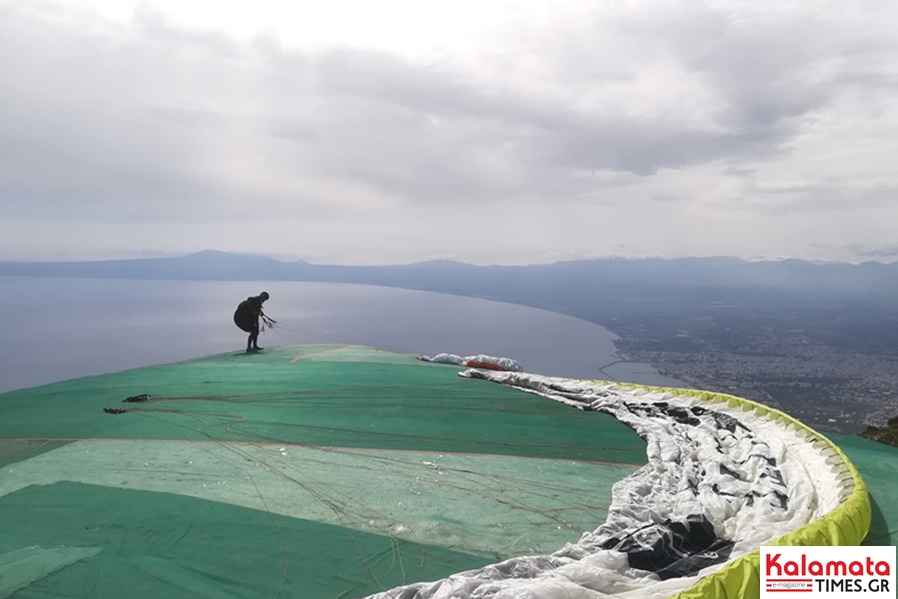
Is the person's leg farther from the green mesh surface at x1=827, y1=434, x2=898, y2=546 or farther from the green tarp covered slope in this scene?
the green mesh surface at x1=827, y1=434, x2=898, y2=546

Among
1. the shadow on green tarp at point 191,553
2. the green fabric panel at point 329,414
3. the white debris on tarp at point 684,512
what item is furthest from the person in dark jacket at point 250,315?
the white debris on tarp at point 684,512

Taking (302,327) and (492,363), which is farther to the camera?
(302,327)

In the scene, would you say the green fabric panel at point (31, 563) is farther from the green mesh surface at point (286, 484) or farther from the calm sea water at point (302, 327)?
the calm sea water at point (302, 327)

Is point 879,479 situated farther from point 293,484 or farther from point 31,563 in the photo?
point 31,563

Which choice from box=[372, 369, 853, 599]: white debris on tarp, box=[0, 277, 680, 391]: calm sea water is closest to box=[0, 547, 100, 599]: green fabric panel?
box=[372, 369, 853, 599]: white debris on tarp

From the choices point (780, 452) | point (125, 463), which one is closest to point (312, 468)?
point (125, 463)

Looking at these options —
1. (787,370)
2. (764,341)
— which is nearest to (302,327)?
(787,370)

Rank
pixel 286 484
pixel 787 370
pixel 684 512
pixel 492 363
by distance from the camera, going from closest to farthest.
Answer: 1. pixel 684 512
2. pixel 286 484
3. pixel 492 363
4. pixel 787 370
